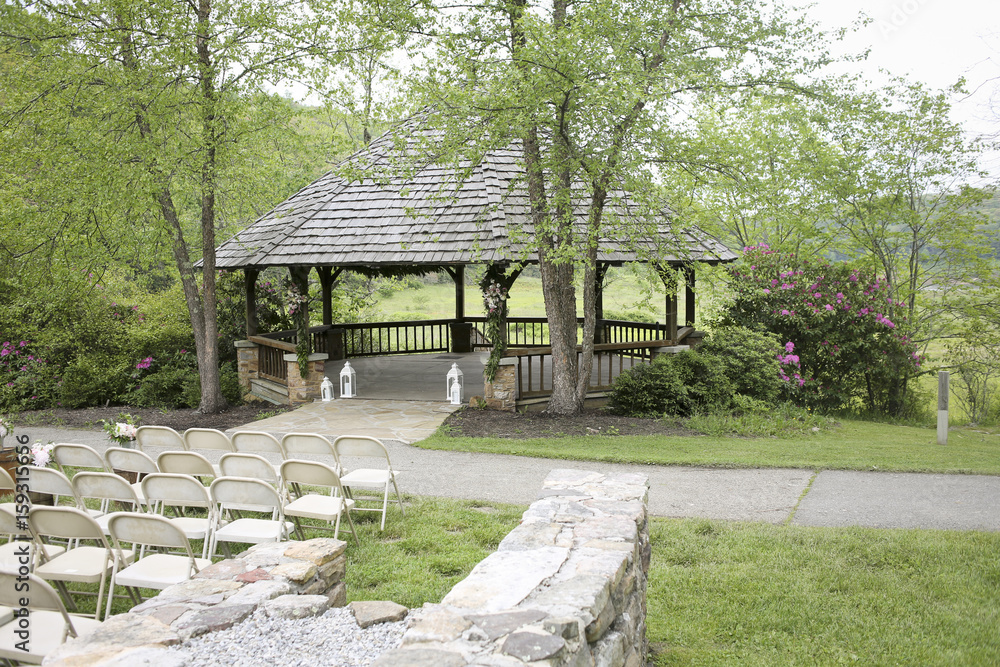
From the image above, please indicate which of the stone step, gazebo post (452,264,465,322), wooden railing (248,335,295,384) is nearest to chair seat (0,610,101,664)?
wooden railing (248,335,295,384)

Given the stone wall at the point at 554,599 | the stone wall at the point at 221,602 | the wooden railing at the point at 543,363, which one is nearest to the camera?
the stone wall at the point at 554,599

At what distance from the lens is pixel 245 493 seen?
5289mm

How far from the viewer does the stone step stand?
14453 millimetres

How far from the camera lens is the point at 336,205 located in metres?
14.6

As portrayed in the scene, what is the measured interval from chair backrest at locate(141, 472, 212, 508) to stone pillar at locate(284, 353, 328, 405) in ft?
28.3

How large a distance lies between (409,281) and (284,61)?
12.7 meters

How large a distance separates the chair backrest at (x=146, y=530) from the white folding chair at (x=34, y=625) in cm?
59

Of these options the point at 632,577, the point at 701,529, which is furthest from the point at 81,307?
the point at 632,577

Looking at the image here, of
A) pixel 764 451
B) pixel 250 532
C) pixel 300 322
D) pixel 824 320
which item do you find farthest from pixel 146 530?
pixel 824 320

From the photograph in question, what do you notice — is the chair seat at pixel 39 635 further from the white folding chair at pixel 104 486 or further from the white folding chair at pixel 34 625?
the white folding chair at pixel 104 486

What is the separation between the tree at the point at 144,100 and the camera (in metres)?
11.4

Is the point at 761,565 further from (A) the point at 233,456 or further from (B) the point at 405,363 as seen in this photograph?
(B) the point at 405,363

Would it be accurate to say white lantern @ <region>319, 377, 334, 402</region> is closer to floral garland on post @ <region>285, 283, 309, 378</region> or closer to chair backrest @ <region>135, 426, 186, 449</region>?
floral garland on post @ <region>285, 283, 309, 378</region>

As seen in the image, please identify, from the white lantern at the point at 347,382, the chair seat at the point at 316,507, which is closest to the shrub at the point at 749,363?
the white lantern at the point at 347,382
